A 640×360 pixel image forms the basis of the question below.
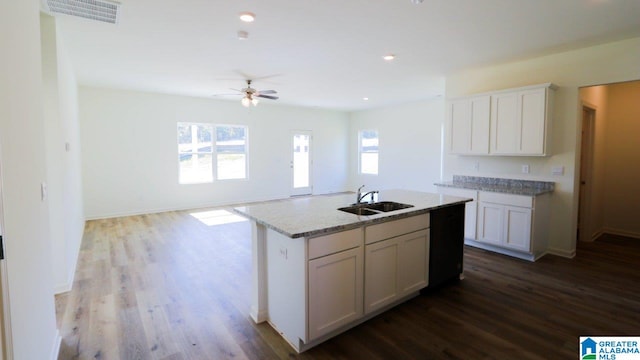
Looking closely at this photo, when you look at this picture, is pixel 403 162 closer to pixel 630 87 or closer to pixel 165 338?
pixel 630 87

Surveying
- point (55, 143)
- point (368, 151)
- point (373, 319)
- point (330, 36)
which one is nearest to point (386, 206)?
point (373, 319)

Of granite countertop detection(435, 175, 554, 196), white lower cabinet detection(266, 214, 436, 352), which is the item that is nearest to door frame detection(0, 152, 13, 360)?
white lower cabinet detection(266, 214, 436, 352)

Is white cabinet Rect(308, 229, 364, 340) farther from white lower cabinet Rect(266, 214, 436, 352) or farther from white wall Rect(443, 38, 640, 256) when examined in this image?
white wall Rect(443, 38, 640, 256)

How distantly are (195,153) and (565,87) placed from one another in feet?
23.0

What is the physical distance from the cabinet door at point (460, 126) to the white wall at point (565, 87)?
1.40ft

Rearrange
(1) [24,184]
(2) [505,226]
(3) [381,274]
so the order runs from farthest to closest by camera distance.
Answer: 1. (2) [505,226]
2. (3) [381,274]
3. (1) [24,184]

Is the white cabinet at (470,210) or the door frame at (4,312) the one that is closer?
the door frame at (4,312)

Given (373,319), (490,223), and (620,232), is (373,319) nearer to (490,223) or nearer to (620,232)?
(490,223)

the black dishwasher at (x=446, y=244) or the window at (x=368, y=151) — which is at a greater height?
the window at (x=368, y=151)

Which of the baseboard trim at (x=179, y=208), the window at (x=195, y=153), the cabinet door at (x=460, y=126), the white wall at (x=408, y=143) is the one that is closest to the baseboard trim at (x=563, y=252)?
the cabinet door at (x=460, y=126)

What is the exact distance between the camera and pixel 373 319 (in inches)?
104

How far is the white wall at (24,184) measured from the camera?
1.34 metres

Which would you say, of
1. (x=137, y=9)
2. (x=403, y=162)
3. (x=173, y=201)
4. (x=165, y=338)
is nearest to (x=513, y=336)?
(x=165, y=338)

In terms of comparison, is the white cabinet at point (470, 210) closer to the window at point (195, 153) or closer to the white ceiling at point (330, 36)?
the white ceiling at point (330, 36)
